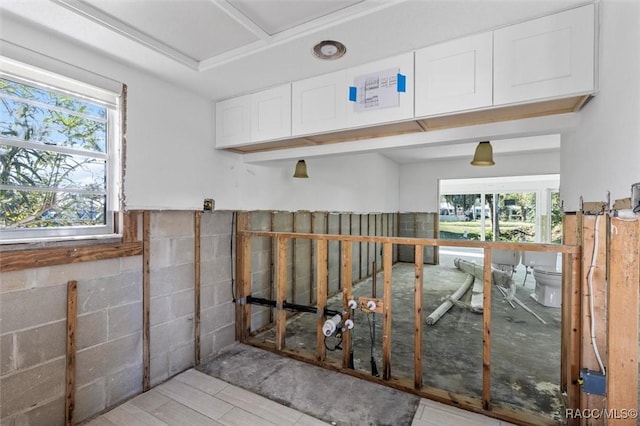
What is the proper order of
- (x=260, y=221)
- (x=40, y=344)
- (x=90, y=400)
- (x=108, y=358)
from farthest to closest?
(x=260, y=221) < (x=108, y=358) < (x=90, y=400) < (x=40, y=344)

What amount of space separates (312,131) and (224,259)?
5.26 feet

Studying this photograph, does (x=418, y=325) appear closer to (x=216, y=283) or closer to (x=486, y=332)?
(x=486, y=332)

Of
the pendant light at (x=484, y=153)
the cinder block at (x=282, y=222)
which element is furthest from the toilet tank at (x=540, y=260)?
the cinder block at (x=282, y=222)

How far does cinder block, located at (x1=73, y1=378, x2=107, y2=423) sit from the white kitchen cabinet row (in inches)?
85.0

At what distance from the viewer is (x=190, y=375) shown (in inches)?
98.1

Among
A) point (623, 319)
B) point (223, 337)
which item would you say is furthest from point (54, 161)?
point (623, 319)

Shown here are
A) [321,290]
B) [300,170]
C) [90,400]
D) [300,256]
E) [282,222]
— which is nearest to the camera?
[90,400]

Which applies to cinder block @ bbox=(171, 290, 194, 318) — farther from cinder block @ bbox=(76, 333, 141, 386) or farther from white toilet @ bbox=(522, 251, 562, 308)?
white toilet @ bbox=(522, 251, 562, 308)

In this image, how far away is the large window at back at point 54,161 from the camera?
66.1 inches

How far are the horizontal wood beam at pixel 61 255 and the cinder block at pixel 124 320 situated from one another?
1.30 ft

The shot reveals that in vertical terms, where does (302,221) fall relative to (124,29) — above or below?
below

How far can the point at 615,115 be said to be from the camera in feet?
4.24

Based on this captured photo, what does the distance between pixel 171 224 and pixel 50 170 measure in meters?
0.86

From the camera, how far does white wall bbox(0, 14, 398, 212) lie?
188 centimetres
